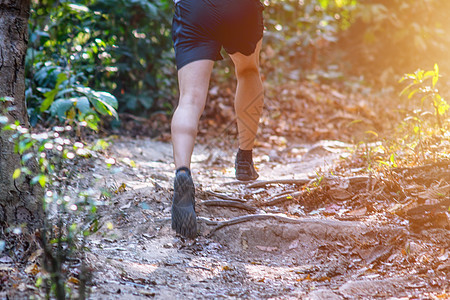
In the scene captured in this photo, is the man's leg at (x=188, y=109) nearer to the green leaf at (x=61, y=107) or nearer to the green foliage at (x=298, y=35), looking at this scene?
the green leaf at (x=61, y=107)

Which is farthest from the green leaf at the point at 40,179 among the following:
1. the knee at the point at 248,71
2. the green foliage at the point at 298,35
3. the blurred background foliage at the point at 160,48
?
the green foliage at the point at 298,35

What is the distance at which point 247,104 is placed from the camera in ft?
10.3

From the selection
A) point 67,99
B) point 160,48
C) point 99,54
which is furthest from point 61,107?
point 160,48

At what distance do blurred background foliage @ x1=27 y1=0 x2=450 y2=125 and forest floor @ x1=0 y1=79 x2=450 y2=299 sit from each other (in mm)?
846

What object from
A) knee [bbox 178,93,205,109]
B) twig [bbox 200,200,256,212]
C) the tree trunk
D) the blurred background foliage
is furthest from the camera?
the blurred background foliage

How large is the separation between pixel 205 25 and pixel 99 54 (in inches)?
97.7

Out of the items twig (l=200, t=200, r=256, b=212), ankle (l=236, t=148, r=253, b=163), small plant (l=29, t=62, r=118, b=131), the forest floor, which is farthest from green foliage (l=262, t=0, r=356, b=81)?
twig (l=200, t=200, r=256, b=212)

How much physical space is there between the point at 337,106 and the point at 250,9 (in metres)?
3.99

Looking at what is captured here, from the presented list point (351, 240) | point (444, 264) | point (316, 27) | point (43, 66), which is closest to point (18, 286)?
point (351, 240)

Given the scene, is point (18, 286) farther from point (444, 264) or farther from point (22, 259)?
point (444, 264)

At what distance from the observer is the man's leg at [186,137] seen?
7.61 feet

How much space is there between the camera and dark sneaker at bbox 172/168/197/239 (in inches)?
90.8

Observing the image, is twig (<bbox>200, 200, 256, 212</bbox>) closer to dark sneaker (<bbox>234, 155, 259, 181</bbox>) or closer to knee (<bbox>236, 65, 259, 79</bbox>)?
dark sneaker (<bbox>234, 155, 259, 181</bbox>)

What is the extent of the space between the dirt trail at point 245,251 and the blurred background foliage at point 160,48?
0.97 meters
